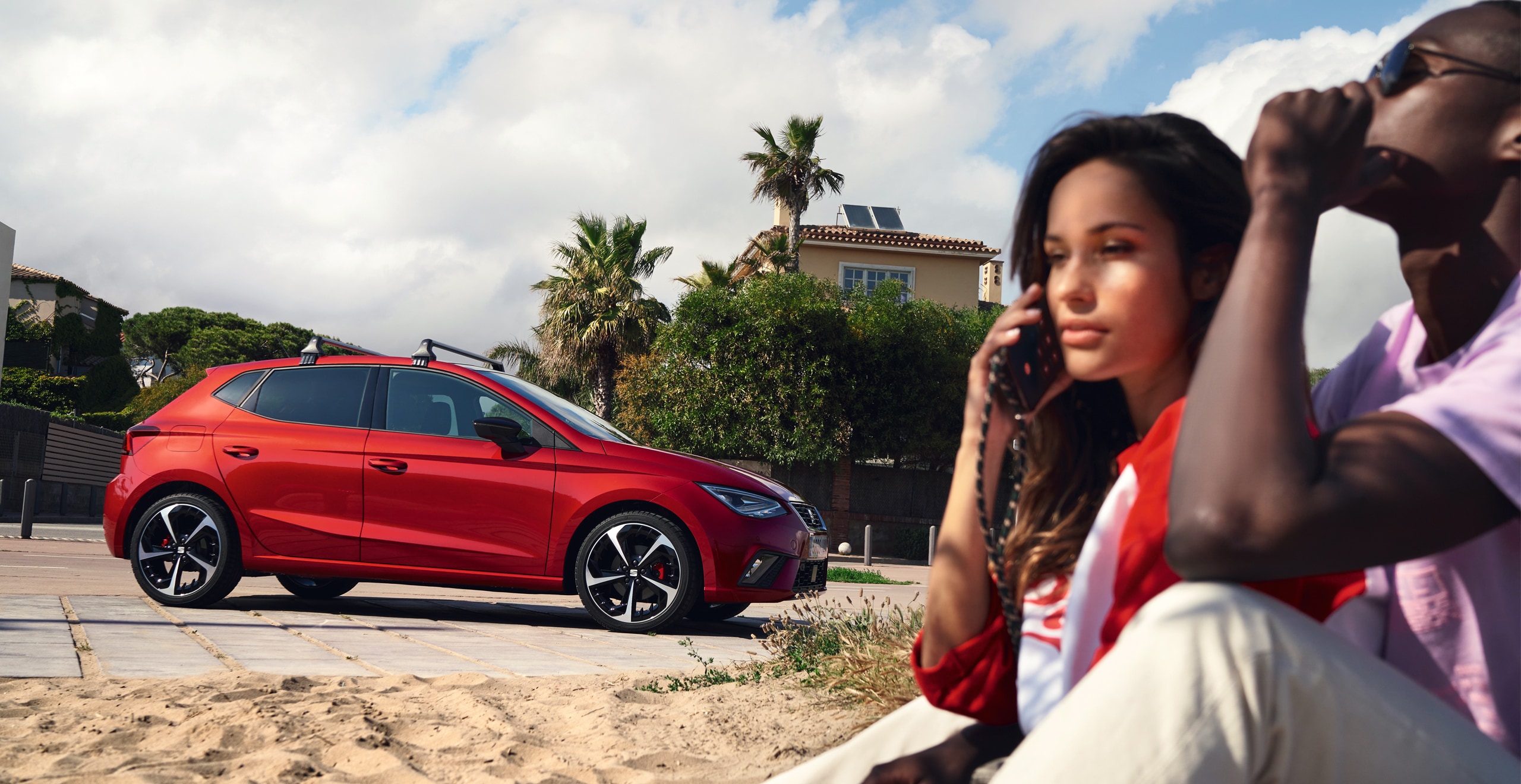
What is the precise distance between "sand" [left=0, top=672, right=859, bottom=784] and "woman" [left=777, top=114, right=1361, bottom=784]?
4.96ft

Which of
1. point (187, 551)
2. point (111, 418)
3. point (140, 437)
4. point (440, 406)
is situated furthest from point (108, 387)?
point (440, 406)

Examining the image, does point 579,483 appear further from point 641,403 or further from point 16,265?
point 16,265

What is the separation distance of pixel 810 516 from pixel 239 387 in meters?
3.80

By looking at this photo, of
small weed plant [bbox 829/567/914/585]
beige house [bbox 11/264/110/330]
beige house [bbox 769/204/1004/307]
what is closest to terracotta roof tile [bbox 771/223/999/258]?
beige house [bbox 769/204/1004/307]

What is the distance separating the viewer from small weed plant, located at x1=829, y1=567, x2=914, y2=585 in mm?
13688

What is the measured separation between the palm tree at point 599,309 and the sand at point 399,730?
23.1 metres

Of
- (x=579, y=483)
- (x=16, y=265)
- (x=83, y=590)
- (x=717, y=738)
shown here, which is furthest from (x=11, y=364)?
(x=717, y=738)

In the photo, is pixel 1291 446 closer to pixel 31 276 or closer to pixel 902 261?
pixel 902 261

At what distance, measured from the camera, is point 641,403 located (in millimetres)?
24219

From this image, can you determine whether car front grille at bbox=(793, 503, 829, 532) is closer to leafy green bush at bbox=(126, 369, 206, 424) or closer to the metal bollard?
the metal bollard

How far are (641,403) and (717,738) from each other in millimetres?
21077

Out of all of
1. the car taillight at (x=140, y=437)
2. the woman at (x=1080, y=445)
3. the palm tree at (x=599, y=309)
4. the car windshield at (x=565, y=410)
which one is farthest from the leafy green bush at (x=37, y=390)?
the woman at (x=1080, y=445)

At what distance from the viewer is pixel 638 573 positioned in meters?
6.18

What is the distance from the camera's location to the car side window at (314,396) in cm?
667
